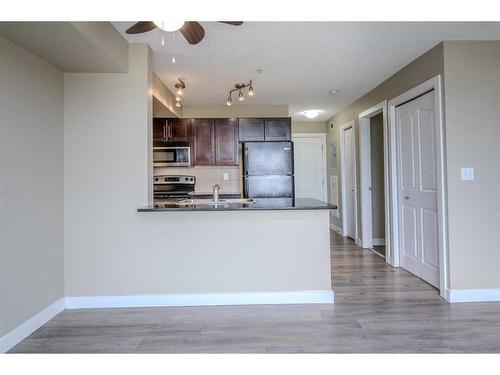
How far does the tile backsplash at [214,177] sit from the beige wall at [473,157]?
10.6ft

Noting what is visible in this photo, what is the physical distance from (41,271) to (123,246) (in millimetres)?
615

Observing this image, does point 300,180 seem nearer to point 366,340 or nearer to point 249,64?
point 249,64

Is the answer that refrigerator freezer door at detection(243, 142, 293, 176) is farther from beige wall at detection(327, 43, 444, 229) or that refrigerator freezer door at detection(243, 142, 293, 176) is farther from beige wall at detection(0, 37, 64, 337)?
beige wall at detection(0, 37, 64, 337)

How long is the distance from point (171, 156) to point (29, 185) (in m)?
2.70

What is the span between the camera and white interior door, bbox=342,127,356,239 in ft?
18.0

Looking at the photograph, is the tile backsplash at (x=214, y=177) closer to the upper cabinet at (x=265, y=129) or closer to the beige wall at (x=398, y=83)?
the upper cabinet at (x=265, y=129)

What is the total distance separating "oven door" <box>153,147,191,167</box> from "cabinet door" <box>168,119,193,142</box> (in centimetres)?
20

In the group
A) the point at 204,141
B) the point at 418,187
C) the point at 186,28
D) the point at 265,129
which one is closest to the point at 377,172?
the point at 418,187

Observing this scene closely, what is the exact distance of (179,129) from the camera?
16.8 ft

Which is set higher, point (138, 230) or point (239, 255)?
point (138, 230)

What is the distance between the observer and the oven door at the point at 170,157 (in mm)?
5008

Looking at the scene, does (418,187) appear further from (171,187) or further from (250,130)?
(171,187)

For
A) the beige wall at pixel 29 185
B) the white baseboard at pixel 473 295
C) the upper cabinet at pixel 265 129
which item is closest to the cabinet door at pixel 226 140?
the upper cabinet at pixel 265 129

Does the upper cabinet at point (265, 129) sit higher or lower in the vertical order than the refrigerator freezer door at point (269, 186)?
higher
